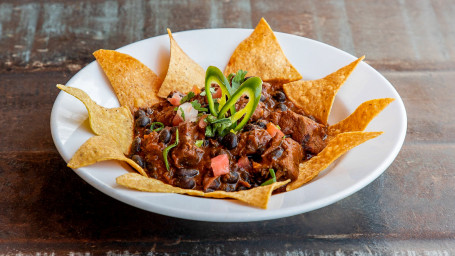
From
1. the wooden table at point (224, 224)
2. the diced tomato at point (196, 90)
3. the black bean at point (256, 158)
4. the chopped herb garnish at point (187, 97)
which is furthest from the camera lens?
the diced tomato at point (196, 90)

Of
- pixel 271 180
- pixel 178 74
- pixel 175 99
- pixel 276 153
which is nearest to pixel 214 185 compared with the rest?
pixel 271 180

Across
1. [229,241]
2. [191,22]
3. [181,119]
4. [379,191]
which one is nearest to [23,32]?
[191,22]

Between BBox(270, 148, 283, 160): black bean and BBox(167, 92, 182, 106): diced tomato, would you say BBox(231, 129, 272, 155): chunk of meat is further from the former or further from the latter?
BBox(167, 92, 182, 106): diced tomato

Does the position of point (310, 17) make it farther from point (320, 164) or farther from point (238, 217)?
point (238, 217)

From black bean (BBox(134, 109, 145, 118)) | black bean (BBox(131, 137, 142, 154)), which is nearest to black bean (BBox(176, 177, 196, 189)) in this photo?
black bean (BBox(131, 137, 142, 154))

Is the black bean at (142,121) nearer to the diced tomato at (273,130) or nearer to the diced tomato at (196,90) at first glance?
the diced tomato at (196,90)

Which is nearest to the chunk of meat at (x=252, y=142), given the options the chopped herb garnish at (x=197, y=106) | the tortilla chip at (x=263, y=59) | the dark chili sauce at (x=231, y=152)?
the dark chili sauce at (x=231, y=152)
